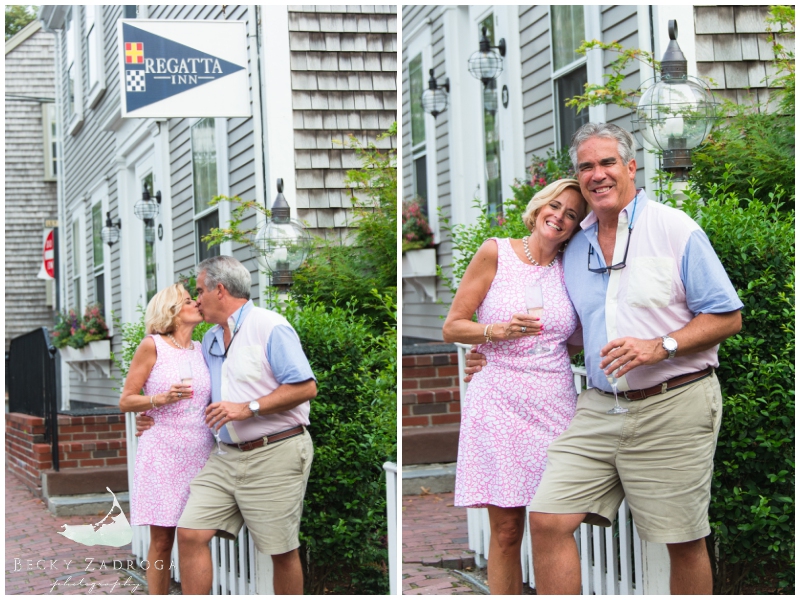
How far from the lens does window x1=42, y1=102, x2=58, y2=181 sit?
1118 centimetres

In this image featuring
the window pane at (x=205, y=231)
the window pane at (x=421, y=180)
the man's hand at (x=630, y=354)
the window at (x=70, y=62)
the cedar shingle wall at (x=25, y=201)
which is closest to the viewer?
the man's hand at (x=630, y=354)

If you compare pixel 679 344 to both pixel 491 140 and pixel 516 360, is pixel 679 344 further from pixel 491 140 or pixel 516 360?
pixel 491 140

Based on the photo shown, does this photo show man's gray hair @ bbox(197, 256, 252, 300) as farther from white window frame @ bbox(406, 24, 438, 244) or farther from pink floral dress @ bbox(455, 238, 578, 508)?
white window frame @ bbox(406, 24, 438, 244)

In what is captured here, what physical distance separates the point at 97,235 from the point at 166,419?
279 inches

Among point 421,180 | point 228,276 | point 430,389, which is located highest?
point 421,180

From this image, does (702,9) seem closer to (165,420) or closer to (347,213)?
(347,213)

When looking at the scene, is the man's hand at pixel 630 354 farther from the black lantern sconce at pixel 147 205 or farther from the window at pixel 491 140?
the black lantern sconce at pixel 147 205

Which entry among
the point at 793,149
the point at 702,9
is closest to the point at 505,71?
the point at 702,9

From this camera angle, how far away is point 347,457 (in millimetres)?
4125

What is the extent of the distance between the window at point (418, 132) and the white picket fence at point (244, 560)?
4887 mm

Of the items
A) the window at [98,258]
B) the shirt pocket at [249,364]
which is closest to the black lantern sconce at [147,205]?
the window at [98,258]

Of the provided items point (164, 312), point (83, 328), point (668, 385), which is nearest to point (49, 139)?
point (83, 328)

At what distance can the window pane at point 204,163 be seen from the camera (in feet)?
21.4

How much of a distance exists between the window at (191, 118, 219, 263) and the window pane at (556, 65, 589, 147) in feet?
8.24
